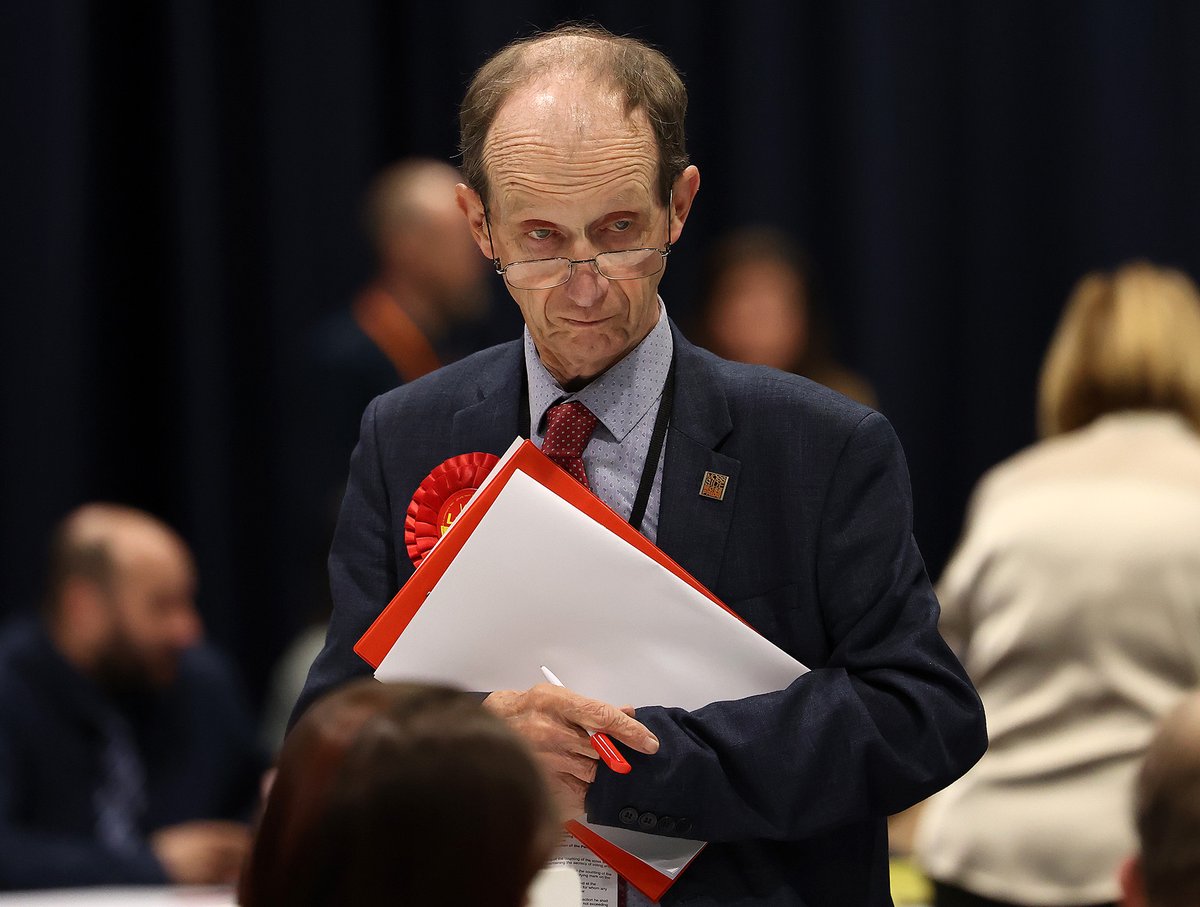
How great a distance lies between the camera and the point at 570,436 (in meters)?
1.76

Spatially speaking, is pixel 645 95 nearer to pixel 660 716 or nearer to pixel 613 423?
pixel 613 423

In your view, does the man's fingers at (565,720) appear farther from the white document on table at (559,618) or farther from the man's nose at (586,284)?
the man's nose at (586,284)

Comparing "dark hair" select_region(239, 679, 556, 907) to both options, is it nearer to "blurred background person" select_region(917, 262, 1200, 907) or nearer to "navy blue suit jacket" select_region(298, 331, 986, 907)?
"navy blue suit jacket" select_region(298, 331, 986, 907)

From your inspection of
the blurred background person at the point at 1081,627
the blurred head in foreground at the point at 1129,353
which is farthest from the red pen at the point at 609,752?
the blurred head in foreground at the point at 1129,353

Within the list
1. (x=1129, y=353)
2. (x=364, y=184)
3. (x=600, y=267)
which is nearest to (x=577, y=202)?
(x=600, y=267)

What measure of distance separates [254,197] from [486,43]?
2.87 feet

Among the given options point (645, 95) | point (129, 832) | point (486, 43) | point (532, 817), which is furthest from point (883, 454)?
point (486, 43)

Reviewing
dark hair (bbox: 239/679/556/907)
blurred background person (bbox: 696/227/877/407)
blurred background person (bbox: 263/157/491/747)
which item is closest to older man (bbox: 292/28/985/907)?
dark hair (bbox: 239/679/556/907)

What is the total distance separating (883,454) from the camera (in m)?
1.70

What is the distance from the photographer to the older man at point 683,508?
161 centimetres

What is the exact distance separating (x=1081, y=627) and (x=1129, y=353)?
520 mm

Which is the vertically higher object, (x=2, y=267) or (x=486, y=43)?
(x=486, y=43)

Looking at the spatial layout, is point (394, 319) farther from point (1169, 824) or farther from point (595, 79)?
point (1169, 824)

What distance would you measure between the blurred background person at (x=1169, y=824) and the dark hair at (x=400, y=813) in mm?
520
